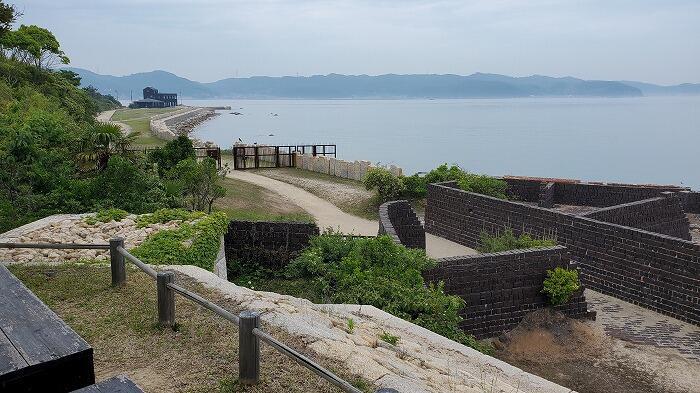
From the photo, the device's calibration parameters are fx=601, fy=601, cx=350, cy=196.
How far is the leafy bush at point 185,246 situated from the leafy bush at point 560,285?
19.8 ft

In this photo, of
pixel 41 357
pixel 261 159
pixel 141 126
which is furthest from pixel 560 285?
pixel 141 126

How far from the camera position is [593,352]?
1004 centimetres

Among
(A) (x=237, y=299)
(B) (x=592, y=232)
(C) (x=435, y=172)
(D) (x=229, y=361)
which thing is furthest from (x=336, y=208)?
(D) (x=229, y=361)

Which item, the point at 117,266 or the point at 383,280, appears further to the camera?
the point at 383,280

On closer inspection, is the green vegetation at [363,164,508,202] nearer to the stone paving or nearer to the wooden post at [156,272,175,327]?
the stone paving

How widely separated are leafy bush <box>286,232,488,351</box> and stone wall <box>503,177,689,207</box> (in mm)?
11977

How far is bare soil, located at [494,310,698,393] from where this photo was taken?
8.94 meters

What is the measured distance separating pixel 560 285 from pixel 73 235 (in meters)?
8.78

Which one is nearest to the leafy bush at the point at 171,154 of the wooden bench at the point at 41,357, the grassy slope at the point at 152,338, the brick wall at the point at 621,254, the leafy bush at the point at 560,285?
the brick wall at the point at 621,254

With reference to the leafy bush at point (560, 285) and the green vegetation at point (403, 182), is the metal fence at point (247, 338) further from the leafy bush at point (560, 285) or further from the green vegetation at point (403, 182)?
the green vegetation at point (403, 182)

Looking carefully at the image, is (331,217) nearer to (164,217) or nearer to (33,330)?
(164,217)

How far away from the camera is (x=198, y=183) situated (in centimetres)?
1619

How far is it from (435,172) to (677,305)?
12054 mm

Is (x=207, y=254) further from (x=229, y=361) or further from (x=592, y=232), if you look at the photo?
(x=592, y=232)
